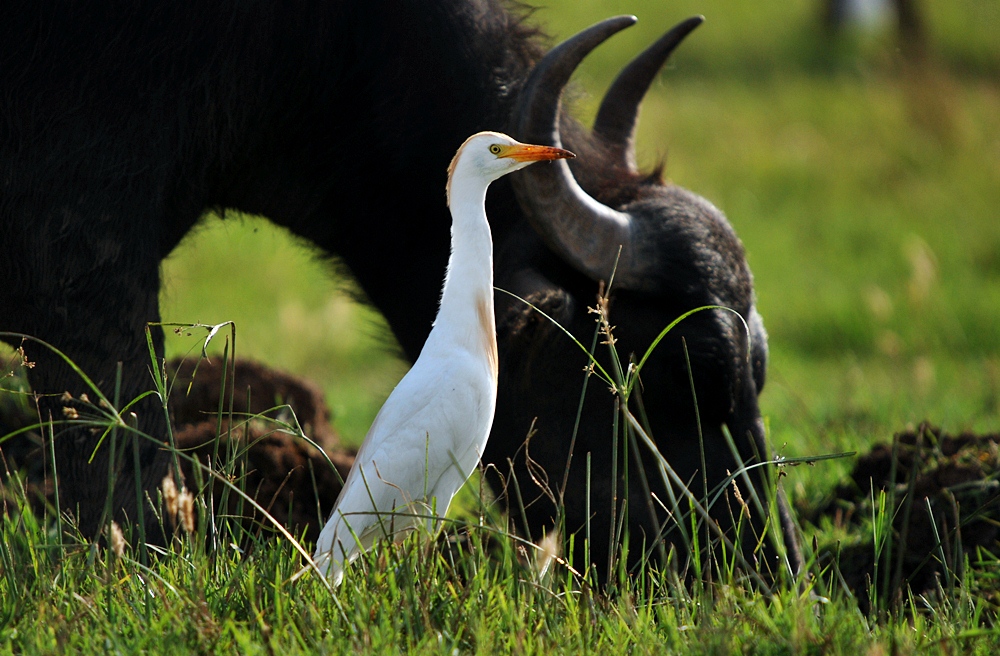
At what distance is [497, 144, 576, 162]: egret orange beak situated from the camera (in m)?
2.51

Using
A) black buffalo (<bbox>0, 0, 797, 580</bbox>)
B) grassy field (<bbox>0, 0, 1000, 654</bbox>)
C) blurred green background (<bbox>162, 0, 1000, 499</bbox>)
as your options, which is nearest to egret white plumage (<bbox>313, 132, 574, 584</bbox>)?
grassy field (<bbox>0, 0, 1000, 654</bbox>)

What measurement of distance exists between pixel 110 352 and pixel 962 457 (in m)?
2.87

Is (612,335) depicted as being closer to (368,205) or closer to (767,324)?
(368,205)

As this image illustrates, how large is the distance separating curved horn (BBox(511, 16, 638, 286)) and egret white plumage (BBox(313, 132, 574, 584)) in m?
0.68

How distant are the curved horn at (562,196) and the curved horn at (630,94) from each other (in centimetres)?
64

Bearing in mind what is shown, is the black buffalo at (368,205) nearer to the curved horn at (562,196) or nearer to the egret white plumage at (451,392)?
the curved horn at (562,196)

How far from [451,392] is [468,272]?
0.91 feet

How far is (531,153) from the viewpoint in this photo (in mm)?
2527

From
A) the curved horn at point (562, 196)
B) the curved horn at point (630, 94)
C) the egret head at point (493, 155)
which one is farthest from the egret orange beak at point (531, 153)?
the curved horn at point (630, 94)

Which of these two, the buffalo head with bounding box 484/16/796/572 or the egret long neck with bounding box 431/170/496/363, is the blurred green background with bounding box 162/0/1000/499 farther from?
the egret long neck with bounding box 431/170/496/363

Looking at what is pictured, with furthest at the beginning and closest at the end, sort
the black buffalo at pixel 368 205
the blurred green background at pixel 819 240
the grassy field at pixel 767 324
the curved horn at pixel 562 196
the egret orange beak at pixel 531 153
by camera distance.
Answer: the blurred green background at pixel 819 240, the curved horn at pixel 562 196, the black buffalo at pixel 368 205, the egret orange beak at pixel 531 153, the grassy field at pixel 767 324

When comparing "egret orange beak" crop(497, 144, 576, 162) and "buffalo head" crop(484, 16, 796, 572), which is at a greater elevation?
"egret orange beak" crop(497, 144, 576, 162)

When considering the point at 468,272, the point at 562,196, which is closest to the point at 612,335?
the point at 562,196

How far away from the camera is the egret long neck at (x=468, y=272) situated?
8.50ft
